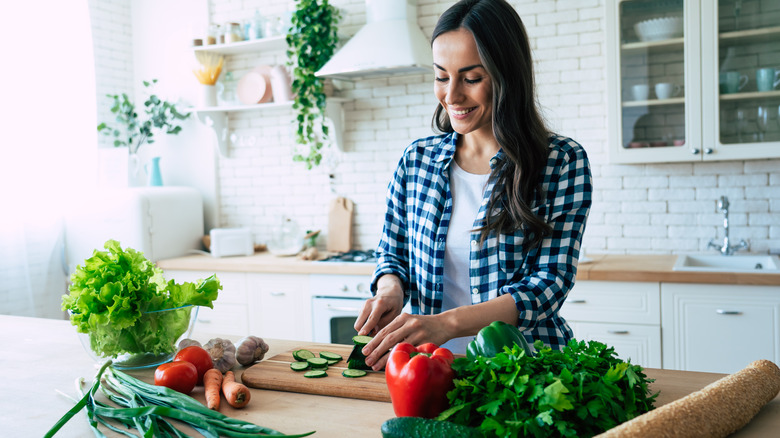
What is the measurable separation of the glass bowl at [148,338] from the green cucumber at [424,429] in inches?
28.6

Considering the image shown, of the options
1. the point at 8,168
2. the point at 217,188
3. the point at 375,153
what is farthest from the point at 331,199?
the point at 8,168

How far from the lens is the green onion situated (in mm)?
1159

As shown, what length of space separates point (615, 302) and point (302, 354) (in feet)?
6.55

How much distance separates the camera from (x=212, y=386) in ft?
4.59

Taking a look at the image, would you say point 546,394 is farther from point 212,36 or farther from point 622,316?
point 212,36

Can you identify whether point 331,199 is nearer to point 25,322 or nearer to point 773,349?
point 25,322

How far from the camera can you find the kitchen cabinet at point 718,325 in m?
2.90

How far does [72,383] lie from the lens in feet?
5.33

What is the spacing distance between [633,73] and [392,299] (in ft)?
7.47

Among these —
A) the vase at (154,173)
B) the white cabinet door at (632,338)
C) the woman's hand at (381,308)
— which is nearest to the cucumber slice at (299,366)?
the woman's hand at (381,308)

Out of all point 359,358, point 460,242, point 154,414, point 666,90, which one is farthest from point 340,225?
point 154,414

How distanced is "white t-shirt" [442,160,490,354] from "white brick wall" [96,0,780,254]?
2.02 m

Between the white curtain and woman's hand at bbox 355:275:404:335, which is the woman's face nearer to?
woman's hand at bbox 355:275:404:335

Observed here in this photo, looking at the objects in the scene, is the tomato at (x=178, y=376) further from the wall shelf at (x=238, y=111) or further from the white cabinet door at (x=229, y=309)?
the wall shelf at (x=238, y=111)
